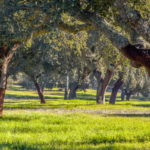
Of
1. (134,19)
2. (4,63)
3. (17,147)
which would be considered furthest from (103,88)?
(17,147)

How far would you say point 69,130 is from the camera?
15312 mm

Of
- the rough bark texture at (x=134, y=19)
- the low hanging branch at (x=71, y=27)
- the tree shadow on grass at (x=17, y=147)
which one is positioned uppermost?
the low hanging branch at (x=71, y=27)

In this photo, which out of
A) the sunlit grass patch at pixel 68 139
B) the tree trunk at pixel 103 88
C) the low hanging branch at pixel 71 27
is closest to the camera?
the sunlit grass patch at pixel 68 139

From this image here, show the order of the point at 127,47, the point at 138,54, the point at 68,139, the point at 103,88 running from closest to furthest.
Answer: the point at 138,54, the point at 127,47, the point at 68,139, the point at 103,88

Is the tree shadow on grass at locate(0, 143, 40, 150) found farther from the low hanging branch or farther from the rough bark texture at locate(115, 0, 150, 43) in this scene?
the low hanging branch

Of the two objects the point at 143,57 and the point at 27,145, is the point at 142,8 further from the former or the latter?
the point at 27,145

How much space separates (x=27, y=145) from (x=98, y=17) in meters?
5.06

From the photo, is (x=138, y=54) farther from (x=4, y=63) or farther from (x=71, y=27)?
(x=4, y=63)

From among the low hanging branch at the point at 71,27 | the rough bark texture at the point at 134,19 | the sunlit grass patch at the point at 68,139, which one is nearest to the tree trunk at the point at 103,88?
the low hanging branch at the point at 71,27

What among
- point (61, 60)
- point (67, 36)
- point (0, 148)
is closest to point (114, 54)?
point (67, 36)

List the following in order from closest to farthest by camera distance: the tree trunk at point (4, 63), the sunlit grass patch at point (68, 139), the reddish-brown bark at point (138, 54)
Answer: the sunlit grass patch at point (68, 139)
the reddish-brown bark at point (138, 54)
the tree trunk at point (4, 63)

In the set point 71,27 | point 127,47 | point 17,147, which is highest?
point 71,27

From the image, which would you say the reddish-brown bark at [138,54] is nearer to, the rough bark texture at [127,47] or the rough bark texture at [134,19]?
the rough bark texture at [127,47]

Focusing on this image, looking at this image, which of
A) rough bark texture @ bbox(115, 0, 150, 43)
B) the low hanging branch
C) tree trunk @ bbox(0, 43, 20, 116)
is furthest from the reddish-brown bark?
tree trunk @ bbox(0, 43, 20, 116)
